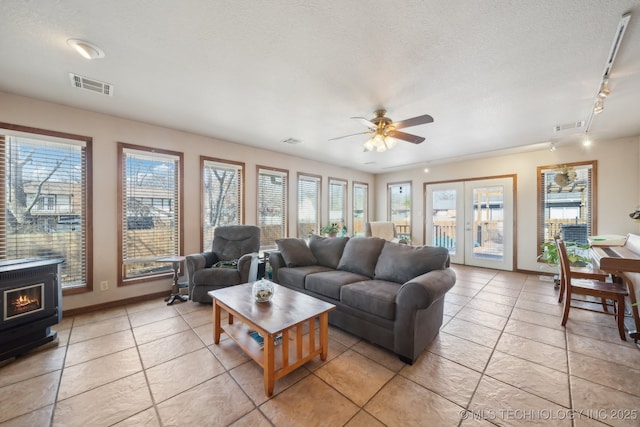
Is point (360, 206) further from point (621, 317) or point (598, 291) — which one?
point (621, 317)

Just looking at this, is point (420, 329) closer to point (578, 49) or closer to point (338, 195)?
point (578, 49)

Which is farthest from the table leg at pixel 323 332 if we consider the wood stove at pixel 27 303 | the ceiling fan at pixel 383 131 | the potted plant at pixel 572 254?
the potted plant at pixel 572 254

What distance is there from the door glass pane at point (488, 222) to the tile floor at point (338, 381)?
9.33 ft

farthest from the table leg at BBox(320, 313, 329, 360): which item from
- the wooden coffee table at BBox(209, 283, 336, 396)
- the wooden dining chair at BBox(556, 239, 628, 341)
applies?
the wooden dining chair at BBox(556, 239, 628, 341)

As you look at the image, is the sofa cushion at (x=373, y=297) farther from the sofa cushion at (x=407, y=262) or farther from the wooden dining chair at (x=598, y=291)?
the wooden dining chair at (x=598, y=291)

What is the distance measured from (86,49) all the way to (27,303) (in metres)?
2.30

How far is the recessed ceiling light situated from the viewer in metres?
1.80

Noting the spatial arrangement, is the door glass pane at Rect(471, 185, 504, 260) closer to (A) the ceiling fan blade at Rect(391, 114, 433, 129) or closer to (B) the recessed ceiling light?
(A) the ceiling fan blade at Rect(391, 114, 433, 129)

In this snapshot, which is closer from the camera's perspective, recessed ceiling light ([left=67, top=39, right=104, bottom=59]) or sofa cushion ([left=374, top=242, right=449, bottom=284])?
recessed ceiling light ([left=67, top=39, right=104, bottom=59])

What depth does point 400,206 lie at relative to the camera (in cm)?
704

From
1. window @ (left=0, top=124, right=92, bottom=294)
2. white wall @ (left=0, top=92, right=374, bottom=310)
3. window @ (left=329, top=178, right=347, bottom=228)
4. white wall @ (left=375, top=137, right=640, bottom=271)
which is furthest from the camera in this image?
window @ (left=329, top=178, right=347, bottom=228)

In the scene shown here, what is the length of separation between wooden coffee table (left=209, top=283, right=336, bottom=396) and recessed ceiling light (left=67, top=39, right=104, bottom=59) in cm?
228

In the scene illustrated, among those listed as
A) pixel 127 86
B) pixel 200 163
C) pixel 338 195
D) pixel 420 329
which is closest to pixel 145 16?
pixel 127 86

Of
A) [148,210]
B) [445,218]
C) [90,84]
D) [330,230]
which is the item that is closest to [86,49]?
[90,84]
